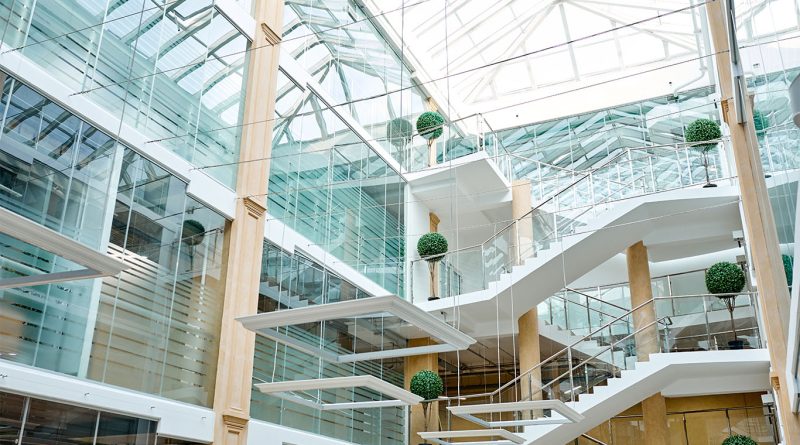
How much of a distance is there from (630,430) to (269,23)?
11.2m

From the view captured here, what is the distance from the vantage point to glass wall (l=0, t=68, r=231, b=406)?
23.9ft

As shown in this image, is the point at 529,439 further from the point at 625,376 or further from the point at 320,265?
the point at 320,265

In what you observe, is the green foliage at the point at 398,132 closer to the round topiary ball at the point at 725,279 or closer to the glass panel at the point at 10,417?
the round topiary ball at the point at 725,279

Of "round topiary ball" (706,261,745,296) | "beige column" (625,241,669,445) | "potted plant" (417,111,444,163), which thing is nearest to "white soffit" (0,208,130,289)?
"beige column" (625,241,669,445)

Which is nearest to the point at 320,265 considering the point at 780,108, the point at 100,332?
the point at 100,332

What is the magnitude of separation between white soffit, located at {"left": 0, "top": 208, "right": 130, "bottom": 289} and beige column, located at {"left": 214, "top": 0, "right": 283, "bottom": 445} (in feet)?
14.8

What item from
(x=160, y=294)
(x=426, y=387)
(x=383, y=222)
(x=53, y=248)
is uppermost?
(x=383, y=222)

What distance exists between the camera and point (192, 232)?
9781mm

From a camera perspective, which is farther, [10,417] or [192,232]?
[192,232]

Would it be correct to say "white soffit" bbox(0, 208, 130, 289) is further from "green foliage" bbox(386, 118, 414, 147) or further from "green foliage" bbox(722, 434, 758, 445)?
"green foliage" bbox(722, 434, 758, 445)

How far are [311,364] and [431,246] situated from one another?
4.00m

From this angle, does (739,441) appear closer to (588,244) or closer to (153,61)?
(588,244)

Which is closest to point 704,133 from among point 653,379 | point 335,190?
point 653,379

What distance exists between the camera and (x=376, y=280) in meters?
14.3
